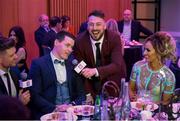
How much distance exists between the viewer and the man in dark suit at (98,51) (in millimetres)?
3658

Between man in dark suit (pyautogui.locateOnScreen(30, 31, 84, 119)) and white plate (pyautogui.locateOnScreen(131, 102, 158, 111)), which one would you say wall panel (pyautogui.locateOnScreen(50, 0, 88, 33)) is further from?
white plate (pyautogui.locateOnScreen(131, 102, 158, 111))

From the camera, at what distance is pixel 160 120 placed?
2.66 meters

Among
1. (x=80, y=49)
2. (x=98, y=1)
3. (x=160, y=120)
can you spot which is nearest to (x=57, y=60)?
(x=80, y=49)

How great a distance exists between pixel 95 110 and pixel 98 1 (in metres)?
6.80

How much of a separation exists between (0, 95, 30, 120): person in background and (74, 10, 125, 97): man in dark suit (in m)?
2.26

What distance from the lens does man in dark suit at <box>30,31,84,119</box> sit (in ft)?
10.4

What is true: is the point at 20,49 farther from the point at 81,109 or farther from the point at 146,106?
the point at 146,106

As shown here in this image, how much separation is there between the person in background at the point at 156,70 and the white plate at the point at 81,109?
515 mm

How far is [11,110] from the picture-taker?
1346mm

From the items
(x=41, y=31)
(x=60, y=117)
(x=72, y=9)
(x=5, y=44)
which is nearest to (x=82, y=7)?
(x=72, y=9)

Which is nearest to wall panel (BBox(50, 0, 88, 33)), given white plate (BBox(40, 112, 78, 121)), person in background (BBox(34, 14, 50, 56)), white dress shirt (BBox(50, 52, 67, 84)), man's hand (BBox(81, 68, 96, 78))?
person in background (BBox(34, 14, 50, 56))

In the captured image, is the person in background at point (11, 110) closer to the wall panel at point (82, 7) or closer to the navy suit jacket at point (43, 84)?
the navy suit jacket at point (43, 84)

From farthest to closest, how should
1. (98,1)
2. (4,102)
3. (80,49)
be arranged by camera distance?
(98,1) → (80,49) → (4,102)

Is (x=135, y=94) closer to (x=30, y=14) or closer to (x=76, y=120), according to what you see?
(x=76, y=120)
